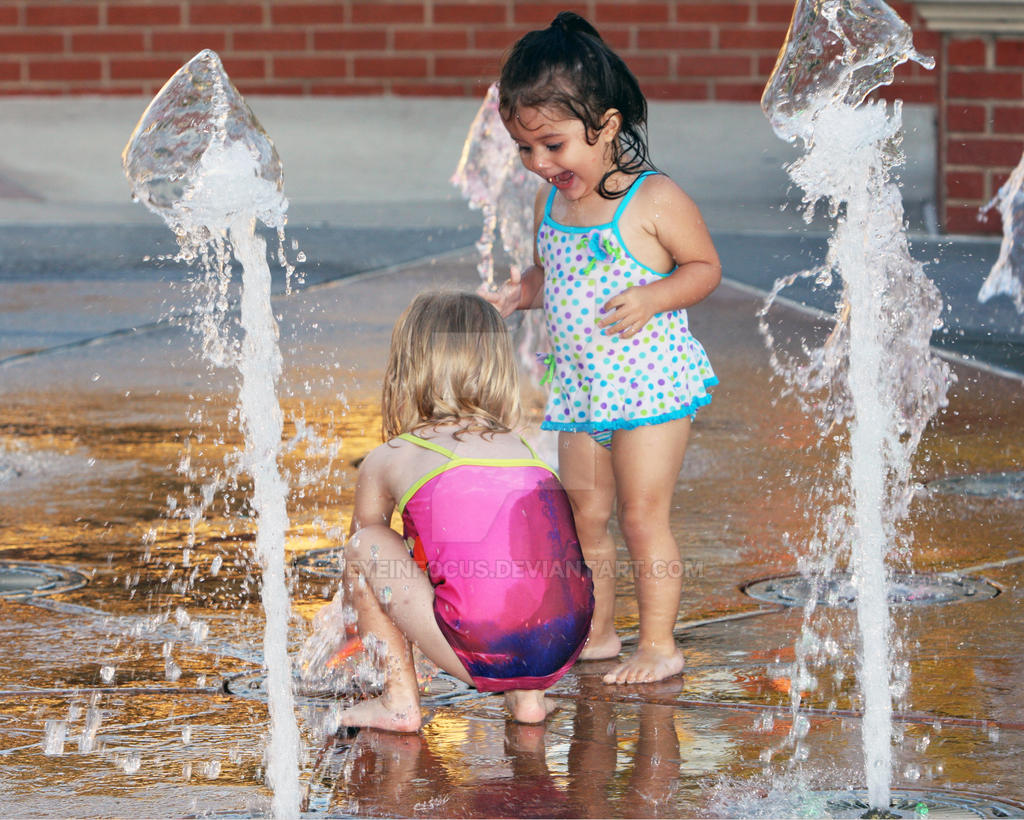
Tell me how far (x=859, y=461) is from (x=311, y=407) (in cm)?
334

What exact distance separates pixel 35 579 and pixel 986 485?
2727 mm

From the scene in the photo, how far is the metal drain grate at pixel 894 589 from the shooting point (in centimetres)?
409

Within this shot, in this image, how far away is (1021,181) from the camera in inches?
359

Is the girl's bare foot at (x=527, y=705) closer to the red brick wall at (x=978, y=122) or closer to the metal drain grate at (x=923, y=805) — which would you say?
the metal drain grate at (x=923, y=805)

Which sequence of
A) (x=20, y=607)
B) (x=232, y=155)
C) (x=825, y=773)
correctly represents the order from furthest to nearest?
(x=20, y=607)
(x=232, y=155)
(x=825, y=773)

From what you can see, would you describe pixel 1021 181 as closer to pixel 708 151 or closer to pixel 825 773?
pixel 708 151

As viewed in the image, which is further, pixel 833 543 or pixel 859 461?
pixel 833 543

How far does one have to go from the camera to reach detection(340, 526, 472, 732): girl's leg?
3322mm

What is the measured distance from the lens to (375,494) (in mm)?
3482

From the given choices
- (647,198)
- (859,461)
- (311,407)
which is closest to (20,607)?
(647,198)

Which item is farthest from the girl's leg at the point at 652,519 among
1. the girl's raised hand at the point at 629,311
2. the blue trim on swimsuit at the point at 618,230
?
the blue trim on swimsuit at the point at 618,230

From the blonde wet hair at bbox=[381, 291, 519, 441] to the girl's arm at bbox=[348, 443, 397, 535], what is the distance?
102 millimetres

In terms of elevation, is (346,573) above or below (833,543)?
above

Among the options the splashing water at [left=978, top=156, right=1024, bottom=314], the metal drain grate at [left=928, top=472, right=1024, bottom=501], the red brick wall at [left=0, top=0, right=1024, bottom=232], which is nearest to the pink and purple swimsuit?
the metal drain grate at [left=928, top=472, right=1024, bottom=501]
